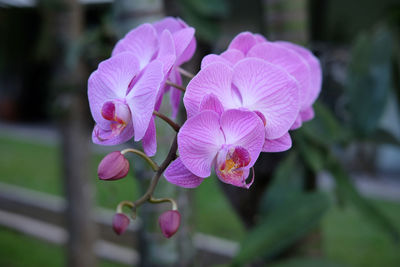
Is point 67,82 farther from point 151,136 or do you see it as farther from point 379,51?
point 151,136

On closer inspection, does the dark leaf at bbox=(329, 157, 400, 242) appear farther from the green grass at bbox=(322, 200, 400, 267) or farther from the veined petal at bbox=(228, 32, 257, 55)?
the green grass at bbox=(322, 200, 400, 267)

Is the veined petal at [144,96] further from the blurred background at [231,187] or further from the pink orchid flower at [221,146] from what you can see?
the blurred background at [231,187]

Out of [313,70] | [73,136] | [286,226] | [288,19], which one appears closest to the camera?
[313,70]

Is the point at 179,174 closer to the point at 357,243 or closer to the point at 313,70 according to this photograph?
the point at 313,70

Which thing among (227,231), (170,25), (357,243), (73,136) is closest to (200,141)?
(170,25)

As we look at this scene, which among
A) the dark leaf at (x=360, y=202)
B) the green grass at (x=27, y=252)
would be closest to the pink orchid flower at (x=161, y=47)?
the dark leaf at (x=360, y=202)

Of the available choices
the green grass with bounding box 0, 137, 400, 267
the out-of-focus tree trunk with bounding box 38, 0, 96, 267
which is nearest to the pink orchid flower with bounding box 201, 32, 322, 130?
the green grass with bounding box 0, 137, 400, 267

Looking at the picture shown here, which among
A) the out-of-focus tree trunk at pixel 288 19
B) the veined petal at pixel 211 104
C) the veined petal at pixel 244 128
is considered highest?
the veined petal at pixel 211 104
